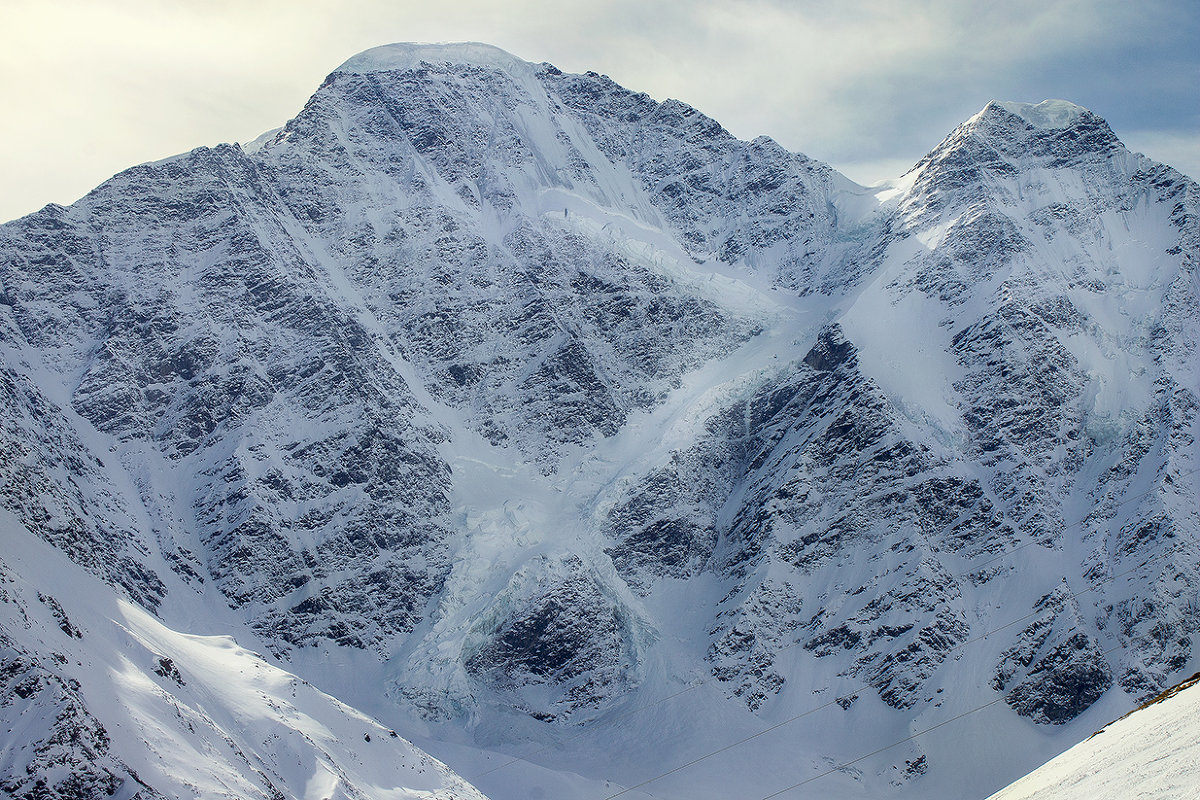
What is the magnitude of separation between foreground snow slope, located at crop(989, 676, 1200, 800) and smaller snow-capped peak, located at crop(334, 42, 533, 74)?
562 feet

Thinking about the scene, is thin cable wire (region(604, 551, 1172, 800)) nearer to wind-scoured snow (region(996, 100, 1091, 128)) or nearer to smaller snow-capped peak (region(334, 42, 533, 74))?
wind-scoured snow (region(996, 100, 1091, 128))

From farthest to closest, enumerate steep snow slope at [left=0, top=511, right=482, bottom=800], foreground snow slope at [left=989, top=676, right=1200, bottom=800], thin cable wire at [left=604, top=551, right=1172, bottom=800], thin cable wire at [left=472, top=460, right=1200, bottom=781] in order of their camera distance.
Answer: thin cable wire at [left=472, top=460, right=1200, bottom=781]
thin cable wire at [left=604, top=551, right=1172, bottom=800]
steep snow slope at [left=0, top=511, right=482, bottom=800]
foreground snow slope at [left=989, top=676, right=1200, bottom=800]

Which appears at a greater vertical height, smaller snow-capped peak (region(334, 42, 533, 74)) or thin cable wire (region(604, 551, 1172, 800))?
smaller snow-capped peak (region(334, 42, 533, 74))

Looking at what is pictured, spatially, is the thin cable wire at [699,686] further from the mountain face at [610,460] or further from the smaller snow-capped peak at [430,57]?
the smaller snow-capped peak at [430,57]

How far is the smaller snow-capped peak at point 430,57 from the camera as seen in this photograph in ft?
577

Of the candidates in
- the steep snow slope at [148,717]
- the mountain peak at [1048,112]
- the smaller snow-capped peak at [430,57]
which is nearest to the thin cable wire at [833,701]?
the steep snow slope at [148,717]

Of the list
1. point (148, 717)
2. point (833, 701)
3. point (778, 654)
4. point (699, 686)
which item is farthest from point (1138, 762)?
point (778, 654)

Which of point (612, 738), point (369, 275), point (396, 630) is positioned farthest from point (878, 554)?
point (369, 275)

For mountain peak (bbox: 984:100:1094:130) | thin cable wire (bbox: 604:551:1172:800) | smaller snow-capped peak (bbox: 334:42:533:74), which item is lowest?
thin cable wire (bbox: 604:551:1172:800)

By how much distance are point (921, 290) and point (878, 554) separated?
43.9 meters

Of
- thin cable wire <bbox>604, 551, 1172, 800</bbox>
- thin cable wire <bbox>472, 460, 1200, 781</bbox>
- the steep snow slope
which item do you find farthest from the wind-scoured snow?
the steep snow slope

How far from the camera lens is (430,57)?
178000 mm

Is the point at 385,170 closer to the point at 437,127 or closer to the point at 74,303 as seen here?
the point at 437,127

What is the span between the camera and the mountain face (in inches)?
3681
